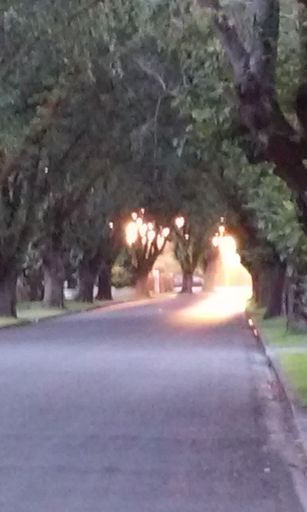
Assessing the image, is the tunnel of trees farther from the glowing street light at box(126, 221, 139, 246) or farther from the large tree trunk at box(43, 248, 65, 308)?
the glowing street light at box(126, 221, 139, 246)

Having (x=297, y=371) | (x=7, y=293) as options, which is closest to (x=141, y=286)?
(x=7, y=293)

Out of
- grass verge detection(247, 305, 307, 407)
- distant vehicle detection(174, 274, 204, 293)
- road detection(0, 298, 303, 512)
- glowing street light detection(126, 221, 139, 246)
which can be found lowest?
road detection(0, 298, 303, 512)

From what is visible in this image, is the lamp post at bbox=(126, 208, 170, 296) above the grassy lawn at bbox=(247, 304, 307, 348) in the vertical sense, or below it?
above

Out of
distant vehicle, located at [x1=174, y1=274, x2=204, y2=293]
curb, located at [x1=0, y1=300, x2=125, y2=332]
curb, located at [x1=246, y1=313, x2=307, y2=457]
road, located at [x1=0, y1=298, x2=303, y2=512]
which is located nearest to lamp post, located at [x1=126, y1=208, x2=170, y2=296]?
curb, located at [x1=0, y1=300, x2=125, y2=332]

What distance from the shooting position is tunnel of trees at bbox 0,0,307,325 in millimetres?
17516

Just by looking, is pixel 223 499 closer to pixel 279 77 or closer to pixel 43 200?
pixel 279 77

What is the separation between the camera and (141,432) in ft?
54.1

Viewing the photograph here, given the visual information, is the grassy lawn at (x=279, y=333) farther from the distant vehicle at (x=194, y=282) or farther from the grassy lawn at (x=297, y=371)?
the distant vehicle at (x=194, y=282)

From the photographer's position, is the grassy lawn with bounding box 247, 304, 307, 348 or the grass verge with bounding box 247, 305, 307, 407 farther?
the grassy lawn with bounding box 247, 304, 307, 348

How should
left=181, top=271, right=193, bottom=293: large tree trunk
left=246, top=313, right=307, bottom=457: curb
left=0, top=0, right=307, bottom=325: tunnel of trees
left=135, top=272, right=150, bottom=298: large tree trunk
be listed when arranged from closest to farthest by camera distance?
left=246, top=313, right=307, bottom=457: curb < left=0, top=0, right=307, bottom=325: tunnel of trees < left=135, top=272, right=150, bottom=298: large tree trunk < left=181, top=271, right=193, bottom=293: large tree trunk

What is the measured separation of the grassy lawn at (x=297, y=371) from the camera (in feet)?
68.3

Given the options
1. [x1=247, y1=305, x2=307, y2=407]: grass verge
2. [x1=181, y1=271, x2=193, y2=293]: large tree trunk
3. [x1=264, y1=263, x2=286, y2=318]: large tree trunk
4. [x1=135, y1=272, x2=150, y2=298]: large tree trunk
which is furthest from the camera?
[x1=181, y1=271, x2=193, y2=293]: large tree trunk

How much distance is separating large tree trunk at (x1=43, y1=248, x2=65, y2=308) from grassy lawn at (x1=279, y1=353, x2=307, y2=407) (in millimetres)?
35130

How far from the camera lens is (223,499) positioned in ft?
38.2
